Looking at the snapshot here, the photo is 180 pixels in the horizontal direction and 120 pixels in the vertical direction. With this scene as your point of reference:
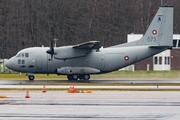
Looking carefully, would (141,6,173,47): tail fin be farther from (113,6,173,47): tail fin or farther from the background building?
the background building

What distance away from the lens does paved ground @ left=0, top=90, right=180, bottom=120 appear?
20953 mm

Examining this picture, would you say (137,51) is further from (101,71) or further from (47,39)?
(47,39)

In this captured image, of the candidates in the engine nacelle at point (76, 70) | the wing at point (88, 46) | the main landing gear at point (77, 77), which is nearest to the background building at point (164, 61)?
the main landing gear at point (77, 77)

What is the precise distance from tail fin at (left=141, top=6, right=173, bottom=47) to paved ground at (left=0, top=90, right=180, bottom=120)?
15985 millimetres

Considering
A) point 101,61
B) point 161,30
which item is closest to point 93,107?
point 101,61

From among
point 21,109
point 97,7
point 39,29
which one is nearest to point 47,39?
point 39,29

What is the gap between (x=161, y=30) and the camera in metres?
46.9

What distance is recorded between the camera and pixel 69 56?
4622 centimetres

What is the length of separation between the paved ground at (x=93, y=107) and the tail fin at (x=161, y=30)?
1599 centimetres

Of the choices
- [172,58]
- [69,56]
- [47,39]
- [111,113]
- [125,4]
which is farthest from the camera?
[125,4]

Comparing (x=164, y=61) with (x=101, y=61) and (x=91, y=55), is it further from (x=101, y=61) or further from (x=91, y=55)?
(x=91, y=55)

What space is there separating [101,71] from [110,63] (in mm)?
1104

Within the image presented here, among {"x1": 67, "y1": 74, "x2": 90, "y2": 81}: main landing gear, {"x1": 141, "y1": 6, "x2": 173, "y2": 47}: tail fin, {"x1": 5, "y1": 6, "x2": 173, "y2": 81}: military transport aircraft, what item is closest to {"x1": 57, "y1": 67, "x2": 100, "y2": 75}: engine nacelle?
{"x1": 5, "y1": 6, "x2": 173, "y2": 81}: military transport aircraft

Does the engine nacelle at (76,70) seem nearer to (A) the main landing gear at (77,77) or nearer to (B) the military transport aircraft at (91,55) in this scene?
(B) the military transport aircraft at (91,55)
